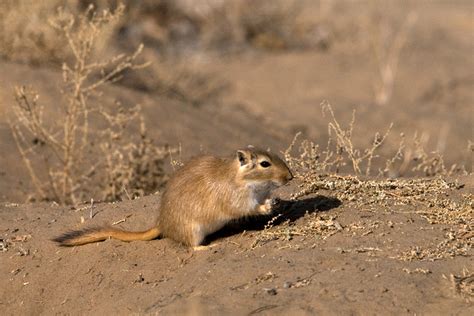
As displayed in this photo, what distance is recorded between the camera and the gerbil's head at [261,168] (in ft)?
17.7

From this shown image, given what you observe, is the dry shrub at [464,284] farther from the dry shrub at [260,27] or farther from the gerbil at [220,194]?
the dry shrub at [260,27]

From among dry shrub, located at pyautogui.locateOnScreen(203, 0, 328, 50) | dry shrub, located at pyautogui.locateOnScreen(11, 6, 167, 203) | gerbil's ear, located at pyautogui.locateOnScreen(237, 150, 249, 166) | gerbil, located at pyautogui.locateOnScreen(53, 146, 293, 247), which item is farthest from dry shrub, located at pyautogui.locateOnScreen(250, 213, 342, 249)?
dry shrub, located at pyautogui.locateOnScreen(203, 0, 328, 50)

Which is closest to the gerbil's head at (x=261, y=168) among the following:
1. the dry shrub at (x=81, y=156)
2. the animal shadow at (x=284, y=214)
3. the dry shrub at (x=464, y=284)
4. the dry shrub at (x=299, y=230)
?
the dry shrub at (x=299, y=230)

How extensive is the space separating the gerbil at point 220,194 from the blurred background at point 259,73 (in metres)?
2.41

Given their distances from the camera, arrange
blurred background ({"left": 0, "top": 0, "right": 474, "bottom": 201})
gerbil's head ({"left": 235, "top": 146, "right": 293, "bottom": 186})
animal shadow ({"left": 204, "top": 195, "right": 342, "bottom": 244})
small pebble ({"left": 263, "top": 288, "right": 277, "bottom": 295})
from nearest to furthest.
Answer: small pebble ({"left": 263, "top": 288, "right": 277, "bottom": 295})
gerbil's head ({"left": 235, "top": 146, "right": 293, "bottom": 186})
animal shadow ({"left": 204, "top": 195, "right": 342, "bottom": 244})
blurred background ({"left": 0, "top": 0, "right": 474, "bottom": 201})

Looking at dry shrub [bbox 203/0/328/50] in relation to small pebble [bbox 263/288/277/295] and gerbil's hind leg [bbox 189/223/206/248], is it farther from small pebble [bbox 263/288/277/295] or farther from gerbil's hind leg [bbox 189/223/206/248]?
small pebble [bbox 263/288/277/295]

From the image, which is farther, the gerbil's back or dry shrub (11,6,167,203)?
dry shrub (11,6,167,203)

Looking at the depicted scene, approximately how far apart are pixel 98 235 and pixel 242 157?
43.4 inches

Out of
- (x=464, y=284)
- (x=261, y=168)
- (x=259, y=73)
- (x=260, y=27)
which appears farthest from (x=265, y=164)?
(x=260, y=27)

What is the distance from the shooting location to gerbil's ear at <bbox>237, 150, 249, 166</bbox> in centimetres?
543

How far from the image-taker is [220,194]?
17.8 ft

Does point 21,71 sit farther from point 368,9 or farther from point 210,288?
point 368,9

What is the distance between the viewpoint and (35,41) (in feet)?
37.5

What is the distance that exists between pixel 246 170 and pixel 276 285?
0.89 m
